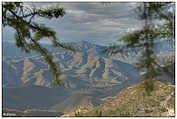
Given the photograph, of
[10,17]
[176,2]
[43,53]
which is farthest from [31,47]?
[176,2]

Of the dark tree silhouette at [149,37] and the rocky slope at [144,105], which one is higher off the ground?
the dark tree silhouette at [149,37]

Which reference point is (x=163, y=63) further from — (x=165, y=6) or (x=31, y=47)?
(x=31, y=47)

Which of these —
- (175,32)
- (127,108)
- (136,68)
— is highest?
(175,32)

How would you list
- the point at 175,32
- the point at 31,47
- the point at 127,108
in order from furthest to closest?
the point at 127,108 → the point at 31,47 → the point at 175,32

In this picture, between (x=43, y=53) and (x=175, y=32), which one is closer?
(x=175, y=32)

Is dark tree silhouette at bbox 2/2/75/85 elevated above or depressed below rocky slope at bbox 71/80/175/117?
above

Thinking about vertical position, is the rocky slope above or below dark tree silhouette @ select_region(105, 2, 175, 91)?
below

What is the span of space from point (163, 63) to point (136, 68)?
0.81 metres

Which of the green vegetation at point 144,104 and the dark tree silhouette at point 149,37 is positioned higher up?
the dark tree silhouette at point 149,37

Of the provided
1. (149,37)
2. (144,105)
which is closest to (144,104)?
(144,105)

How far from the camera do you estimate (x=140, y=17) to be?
6270 mm

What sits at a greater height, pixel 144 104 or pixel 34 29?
pixel 34 29

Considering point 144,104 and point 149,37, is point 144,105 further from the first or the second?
point 149,37

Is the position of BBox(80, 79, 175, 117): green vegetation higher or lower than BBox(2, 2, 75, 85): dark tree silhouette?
lower
